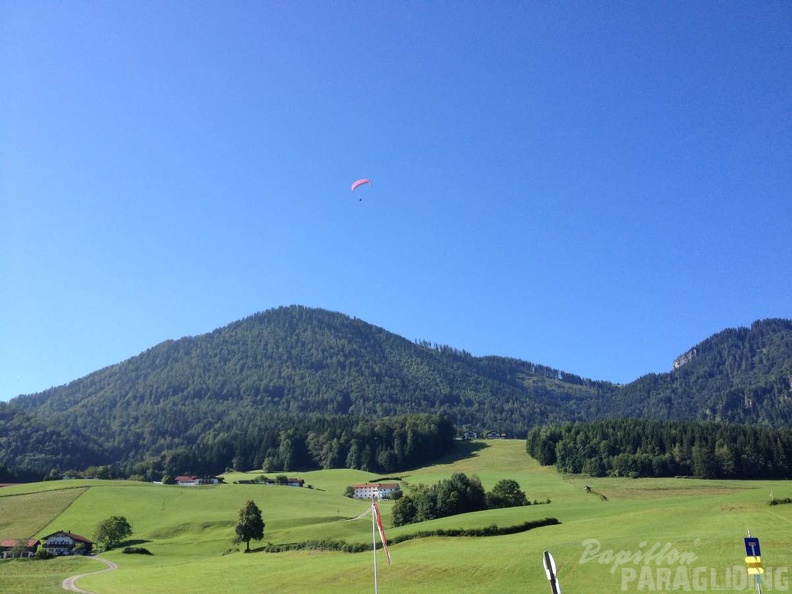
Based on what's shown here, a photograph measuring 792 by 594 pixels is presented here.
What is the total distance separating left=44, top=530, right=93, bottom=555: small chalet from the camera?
102m

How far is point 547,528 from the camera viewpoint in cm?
7250

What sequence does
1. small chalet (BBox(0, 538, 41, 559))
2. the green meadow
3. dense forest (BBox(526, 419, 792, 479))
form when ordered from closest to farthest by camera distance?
the green meadow
small chalet (BBox(0, 538, 41, 559))
dense forest (BBox(526, 419, 792, 479))

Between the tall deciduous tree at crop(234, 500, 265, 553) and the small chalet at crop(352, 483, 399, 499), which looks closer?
the tall deciduous tree at crop(234, 500, 265, 553)

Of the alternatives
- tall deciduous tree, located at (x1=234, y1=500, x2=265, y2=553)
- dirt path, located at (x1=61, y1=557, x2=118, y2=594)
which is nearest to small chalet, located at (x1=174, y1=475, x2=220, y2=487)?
tall deciduous tree, located at (x1=234, y1=500, x2=265, y2=553)

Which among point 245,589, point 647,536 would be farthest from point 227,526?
point 647,536

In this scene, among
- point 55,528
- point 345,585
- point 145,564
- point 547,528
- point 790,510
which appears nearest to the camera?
point 345,585

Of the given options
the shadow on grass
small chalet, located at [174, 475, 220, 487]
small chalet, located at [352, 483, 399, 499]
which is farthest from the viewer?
small chalet, located at [174, 475, 220, 487]

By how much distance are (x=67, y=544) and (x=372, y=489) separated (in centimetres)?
7101

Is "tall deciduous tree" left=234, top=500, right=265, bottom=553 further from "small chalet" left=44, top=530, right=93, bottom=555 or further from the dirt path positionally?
"small chalet" left=44, top=530, right=93, bottom=555

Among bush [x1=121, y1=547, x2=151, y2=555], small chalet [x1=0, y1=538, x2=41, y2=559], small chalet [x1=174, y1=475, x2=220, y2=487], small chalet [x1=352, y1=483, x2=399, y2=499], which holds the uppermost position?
small chalet [x1=174, y1=475, x2=220, y2=487]

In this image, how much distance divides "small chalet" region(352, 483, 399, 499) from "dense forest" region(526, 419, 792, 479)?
4852 cm

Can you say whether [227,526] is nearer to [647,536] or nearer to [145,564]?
[145,564]

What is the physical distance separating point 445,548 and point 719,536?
26.4 meters

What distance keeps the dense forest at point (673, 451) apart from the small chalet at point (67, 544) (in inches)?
4586
